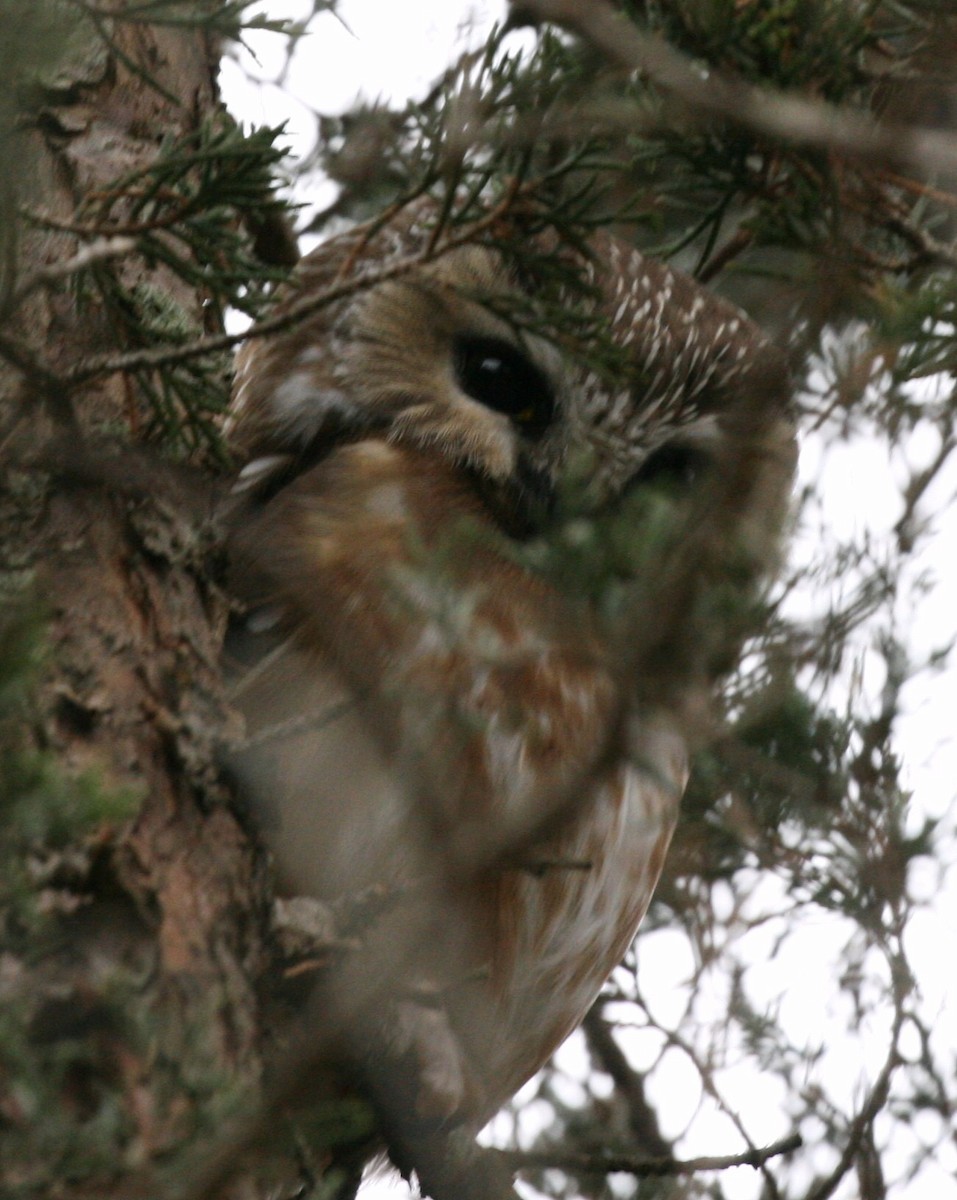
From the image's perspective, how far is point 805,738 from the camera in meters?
3.16

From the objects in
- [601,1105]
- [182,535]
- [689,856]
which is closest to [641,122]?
[182,535]

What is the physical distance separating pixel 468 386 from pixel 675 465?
47 cm

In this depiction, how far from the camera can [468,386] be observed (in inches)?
112

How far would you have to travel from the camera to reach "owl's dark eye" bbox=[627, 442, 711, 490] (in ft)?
9.85

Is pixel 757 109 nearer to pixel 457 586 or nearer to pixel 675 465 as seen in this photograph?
pixel 457 586

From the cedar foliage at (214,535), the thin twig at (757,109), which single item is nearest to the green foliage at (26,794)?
the cedar foliage at (214,535)

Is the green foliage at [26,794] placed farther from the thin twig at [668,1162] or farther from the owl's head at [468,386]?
the owl's head at [468,386]

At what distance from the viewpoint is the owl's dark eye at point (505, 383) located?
2.82 m

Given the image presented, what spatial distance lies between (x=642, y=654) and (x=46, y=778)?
19.1 inches

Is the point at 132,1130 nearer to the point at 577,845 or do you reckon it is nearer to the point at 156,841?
the point at 156,841

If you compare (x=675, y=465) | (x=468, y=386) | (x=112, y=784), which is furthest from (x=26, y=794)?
(x=675, y=465)

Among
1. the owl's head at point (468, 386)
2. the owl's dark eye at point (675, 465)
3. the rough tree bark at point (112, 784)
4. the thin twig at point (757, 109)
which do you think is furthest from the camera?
the owl's dark eye at point (675, 465)

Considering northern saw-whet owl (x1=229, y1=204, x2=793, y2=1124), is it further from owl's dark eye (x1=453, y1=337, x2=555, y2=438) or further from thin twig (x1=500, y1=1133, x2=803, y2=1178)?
thin twig (x1=500, y1=1133, x2=803, y2=1178)

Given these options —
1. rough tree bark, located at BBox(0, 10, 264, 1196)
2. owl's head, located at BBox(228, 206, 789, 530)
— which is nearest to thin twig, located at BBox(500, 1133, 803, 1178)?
rough tree bark, located at BBox(0, 10, 264, 1196)
